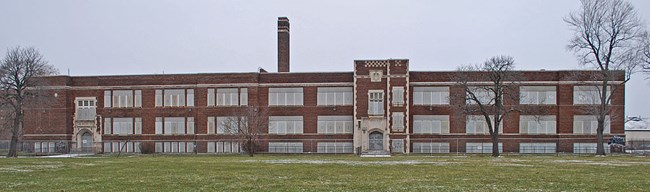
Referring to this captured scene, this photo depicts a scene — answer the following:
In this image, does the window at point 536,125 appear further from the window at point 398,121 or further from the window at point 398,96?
the window at point 398,96

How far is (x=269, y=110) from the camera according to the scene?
6706 centimetres

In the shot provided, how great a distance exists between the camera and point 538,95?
212ft

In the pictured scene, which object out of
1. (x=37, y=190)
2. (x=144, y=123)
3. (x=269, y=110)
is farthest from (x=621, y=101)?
(x=37, y=190)

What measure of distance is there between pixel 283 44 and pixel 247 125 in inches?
632

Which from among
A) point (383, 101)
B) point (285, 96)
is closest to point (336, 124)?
point (383, 101)

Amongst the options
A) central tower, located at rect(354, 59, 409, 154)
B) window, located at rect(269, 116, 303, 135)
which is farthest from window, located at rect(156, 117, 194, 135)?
central tower, located at rect(354, 59, 409, 154)

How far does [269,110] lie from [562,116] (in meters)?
27.6

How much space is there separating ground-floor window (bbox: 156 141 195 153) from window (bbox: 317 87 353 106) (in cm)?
1346

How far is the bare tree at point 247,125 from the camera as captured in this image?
58.7m

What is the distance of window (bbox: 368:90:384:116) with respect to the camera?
Result: 212 ft

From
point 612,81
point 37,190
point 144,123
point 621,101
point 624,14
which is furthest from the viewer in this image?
point 144,123

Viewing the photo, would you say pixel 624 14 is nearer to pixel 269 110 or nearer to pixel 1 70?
pixel 269 110

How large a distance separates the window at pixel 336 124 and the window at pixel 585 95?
20971mm

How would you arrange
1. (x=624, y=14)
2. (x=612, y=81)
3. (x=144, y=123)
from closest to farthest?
(x=624, y=14) < (x=612, y=81) < (x=144, y=123)
